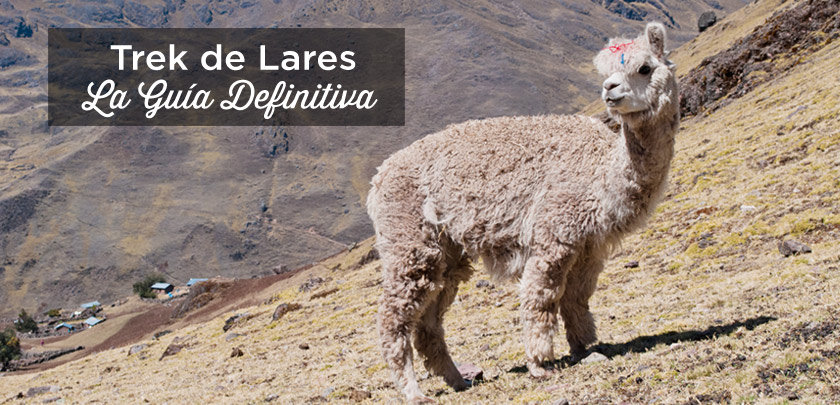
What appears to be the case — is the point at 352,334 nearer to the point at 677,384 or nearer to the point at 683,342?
the point at 683,342

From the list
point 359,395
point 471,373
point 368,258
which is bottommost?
point 368,258

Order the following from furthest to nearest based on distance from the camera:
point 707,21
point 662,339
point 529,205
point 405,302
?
point 707,21
point 662,339
point 405,302
point 529,205

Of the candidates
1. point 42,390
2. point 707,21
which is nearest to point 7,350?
point 42,390

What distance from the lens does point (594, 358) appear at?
8.78 meters

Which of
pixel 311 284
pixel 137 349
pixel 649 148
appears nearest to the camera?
pixel 649 148

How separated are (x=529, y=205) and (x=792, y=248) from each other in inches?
286

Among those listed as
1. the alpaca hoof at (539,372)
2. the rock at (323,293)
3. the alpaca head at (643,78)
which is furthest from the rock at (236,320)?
the alpaca head at (643,78)

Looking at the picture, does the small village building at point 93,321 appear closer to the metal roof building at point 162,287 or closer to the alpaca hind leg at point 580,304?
the metal roof building at point 162,287

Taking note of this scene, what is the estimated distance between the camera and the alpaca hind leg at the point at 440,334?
962 cm

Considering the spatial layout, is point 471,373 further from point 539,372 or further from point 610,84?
point 610,84

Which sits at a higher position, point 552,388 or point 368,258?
point 552,388

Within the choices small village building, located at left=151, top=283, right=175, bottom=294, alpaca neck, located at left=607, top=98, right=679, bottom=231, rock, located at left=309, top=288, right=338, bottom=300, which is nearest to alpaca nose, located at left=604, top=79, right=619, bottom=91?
alpaca neck, located at left=607, top=98, right=679, bottom=231

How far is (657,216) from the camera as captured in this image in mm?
22141

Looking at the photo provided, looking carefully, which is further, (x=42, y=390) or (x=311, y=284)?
(x=311, y=284)
